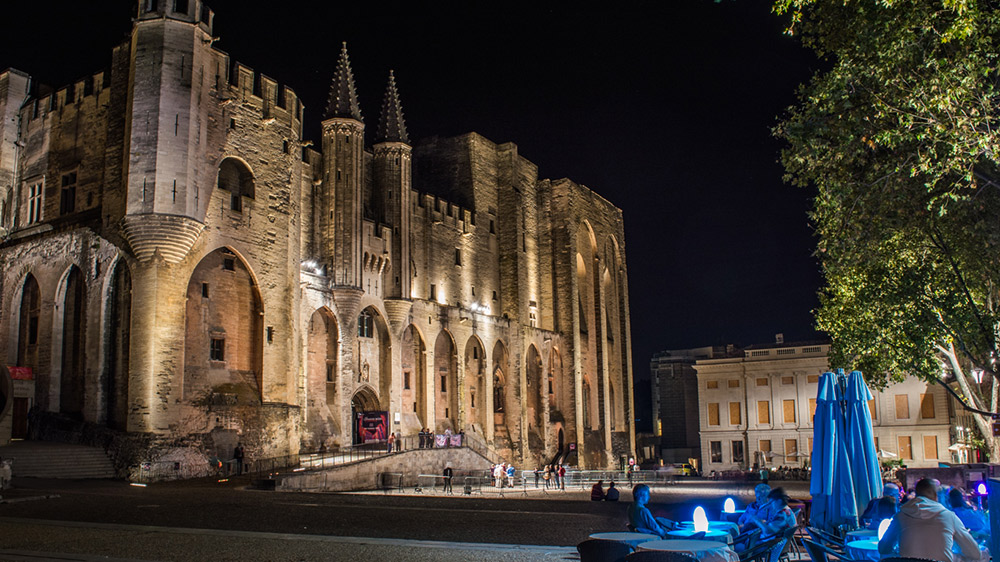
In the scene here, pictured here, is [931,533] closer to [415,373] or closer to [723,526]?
[723,526]

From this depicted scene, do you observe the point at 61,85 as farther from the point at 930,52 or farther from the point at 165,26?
the point at 930,52

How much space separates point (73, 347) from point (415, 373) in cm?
1651

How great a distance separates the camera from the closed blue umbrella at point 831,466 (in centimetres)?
1116

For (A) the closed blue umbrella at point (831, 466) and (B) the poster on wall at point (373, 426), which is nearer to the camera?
(A) the closed blue umbrella at point (831, 466)

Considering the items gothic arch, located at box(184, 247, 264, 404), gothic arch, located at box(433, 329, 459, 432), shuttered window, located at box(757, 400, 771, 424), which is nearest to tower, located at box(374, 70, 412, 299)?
gothic arch, located at box(433, 329, 459, 432)

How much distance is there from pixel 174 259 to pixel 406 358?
1606 cm

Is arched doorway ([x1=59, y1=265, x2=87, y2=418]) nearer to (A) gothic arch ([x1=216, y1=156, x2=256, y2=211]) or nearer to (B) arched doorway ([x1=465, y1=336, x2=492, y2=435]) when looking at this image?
(A) gothic arch ([x1=216, y1=156, x2=256, y2=211])

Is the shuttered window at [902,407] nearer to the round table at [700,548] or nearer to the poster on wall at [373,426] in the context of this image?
the poster on wall at [373,426]

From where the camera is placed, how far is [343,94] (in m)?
34.3

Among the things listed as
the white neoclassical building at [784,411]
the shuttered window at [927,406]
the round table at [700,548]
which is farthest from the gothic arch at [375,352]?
the shuttered window at [927,406]

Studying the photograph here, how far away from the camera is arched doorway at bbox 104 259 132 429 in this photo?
79.6 feet

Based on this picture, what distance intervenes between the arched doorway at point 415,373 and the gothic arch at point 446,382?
104cm

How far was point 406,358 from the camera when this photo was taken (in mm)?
38906

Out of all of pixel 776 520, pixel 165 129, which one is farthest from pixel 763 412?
pixel 776 520
